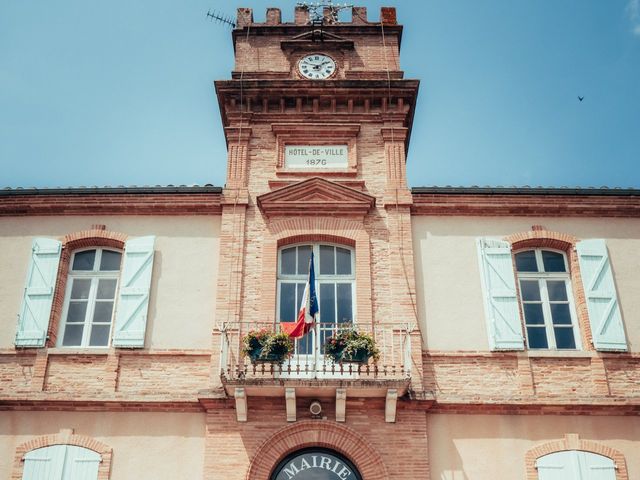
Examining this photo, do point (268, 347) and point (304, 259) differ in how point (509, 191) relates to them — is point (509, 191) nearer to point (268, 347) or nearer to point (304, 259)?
point (304, 259)

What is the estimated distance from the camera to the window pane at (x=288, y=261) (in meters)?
13.2

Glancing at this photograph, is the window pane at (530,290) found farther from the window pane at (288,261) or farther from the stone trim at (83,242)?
the stone trim at (83,242)

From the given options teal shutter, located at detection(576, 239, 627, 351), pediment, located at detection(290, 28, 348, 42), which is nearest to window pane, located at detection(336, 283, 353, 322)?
teal shutter, located at detection(576, 239, 627, 351)

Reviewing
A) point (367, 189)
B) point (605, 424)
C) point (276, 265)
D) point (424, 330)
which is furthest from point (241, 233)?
point (605, 424)

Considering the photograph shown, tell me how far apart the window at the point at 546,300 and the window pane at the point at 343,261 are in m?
3.07

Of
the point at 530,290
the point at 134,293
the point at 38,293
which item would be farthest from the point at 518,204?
the point at 38,293

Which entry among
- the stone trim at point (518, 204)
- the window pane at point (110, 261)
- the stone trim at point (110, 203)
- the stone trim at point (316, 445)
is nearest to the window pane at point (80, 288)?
the window pane at point (110, 261)

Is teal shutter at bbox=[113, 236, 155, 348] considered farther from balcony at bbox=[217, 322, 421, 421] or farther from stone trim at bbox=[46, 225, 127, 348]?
balcony at bbox=[217, 322, 421, 421]

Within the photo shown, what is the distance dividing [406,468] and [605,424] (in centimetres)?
332

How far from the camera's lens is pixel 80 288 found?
43.1ft

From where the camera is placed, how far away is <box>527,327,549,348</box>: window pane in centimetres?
1252

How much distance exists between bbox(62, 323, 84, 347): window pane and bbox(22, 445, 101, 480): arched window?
6.06 ft

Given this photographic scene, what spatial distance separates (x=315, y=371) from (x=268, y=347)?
31.9 inches

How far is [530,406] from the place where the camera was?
38.3ft
